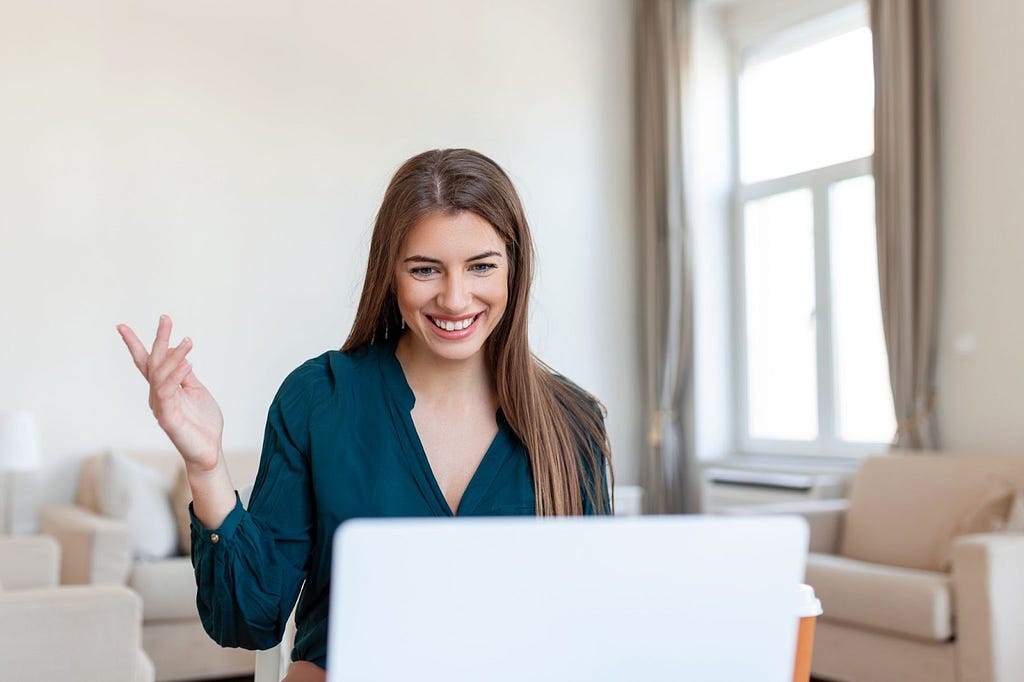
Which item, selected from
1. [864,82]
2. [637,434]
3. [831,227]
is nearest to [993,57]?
[864,82]

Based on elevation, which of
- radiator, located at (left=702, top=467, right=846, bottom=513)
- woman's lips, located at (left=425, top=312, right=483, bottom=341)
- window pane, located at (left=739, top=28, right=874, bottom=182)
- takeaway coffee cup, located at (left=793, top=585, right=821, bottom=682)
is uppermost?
window pane, located at (left=739, top=28, right=874, bottom=182)

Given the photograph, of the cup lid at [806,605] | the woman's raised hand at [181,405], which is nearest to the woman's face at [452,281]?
the woman's raised hand at [181,405]

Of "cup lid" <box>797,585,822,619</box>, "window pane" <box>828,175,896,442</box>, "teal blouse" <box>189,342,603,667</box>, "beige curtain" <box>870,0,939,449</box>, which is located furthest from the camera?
"window pane" <box>828,175,896,442</box>

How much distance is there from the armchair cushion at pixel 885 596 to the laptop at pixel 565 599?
292 cm

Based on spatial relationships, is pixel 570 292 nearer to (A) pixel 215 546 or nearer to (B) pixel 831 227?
(B) pixel 831 227

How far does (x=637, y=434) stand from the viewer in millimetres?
6039

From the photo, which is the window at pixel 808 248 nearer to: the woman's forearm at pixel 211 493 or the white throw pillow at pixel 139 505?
the white throw pillow at pixel 139 505

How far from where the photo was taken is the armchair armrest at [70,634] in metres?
2.21

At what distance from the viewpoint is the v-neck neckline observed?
1268 millimetres

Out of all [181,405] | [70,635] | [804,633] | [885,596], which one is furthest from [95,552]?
[804,633]

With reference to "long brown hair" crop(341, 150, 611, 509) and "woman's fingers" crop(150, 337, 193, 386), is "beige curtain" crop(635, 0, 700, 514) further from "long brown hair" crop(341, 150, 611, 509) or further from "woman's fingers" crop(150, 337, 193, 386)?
"woman's fingers" crop(150, 337, 193, 386)

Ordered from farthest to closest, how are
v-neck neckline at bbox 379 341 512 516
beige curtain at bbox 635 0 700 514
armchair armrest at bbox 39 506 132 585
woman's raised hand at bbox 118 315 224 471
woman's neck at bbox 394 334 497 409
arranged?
beige curtain at bbox 635 0 700 514, armchair armrest at bbox 39 506 132 585, woman's neck at bbox 394 334 497 409, v-neck neckline at bbox 379 341 512 516, woman's raised hand at bbox 118 315 224 471

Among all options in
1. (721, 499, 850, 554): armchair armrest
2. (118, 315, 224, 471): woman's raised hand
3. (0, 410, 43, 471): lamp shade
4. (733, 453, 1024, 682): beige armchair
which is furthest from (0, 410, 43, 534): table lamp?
(118, 315, 224, 471): woman's raised hand

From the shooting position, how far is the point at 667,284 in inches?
→ 229
